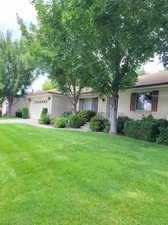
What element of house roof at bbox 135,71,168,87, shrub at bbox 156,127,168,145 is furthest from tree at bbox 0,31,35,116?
shrub at bbox 156,127,168,145

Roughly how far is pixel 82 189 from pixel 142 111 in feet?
35.1

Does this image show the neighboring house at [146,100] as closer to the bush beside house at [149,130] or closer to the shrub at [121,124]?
the shrub at [121,124]

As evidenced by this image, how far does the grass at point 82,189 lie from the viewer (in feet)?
8.71

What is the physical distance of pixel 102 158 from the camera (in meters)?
5.59

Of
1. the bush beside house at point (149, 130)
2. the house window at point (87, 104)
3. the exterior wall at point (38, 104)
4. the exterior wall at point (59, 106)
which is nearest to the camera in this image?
the bush beside house at point (149, 130)

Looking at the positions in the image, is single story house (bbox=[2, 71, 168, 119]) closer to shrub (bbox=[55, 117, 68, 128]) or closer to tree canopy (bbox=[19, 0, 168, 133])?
tree canopy (bbox=[19, 0, 168, 133])

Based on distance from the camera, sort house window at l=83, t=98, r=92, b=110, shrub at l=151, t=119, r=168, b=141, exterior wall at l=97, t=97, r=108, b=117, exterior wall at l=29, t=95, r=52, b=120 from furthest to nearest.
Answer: exterior wall at l=29, t=95, r=52, b=120
house window at l=83, t=98, r=92, b=110
exterior wall at l=97, t=97, r=108, b=117
shrub at l=151, t=119, r=168, b=141

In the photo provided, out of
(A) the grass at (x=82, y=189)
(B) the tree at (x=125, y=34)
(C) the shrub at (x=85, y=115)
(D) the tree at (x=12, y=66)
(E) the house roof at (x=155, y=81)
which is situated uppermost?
(D) the tree at (x=12, y=66)

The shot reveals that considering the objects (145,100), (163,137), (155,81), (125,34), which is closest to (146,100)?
(145,100)

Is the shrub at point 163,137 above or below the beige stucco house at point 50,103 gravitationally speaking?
below

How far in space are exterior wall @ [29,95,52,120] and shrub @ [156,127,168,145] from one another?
13219 millimetres

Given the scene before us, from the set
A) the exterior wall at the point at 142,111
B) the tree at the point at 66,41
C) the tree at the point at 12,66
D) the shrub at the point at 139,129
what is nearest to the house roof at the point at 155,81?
the exterior wall at the point at 142,111

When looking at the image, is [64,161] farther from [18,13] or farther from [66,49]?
[18,13]

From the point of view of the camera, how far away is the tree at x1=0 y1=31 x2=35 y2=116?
76.0 feet
